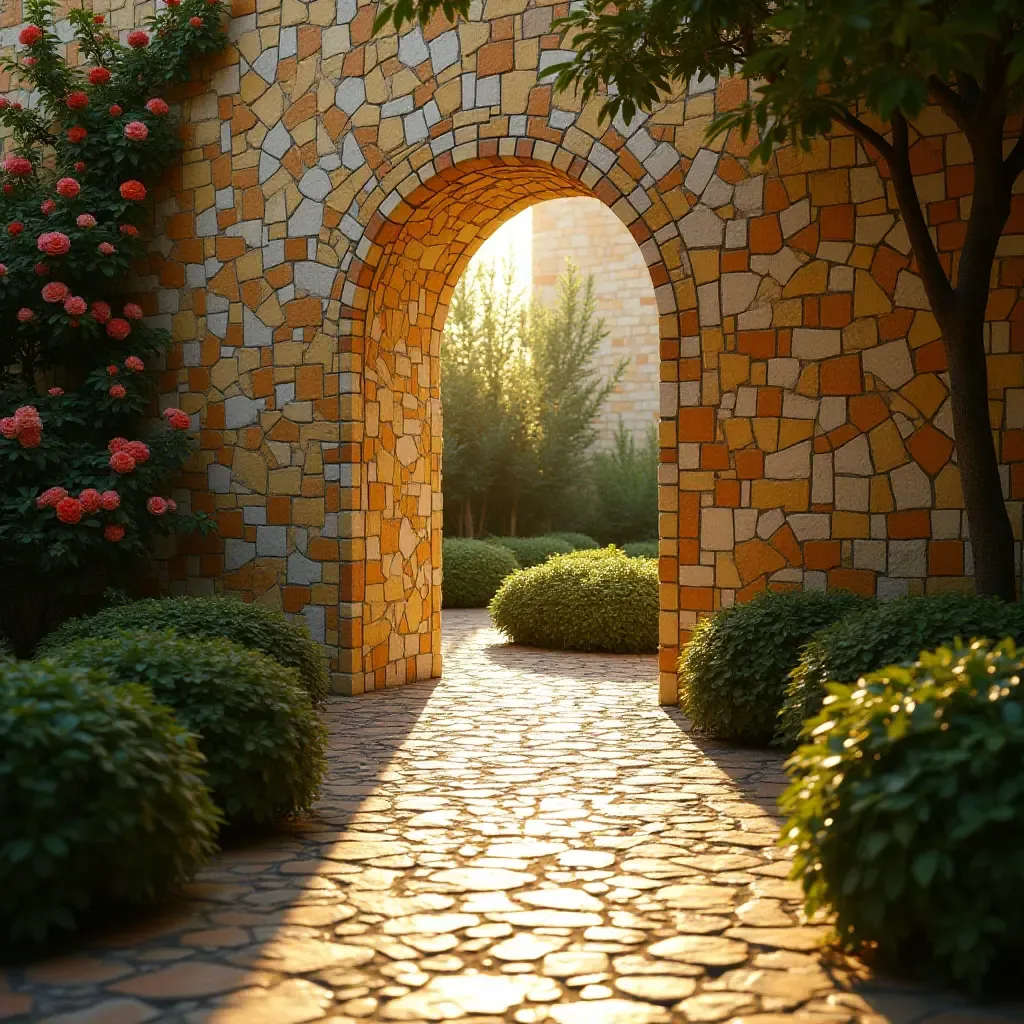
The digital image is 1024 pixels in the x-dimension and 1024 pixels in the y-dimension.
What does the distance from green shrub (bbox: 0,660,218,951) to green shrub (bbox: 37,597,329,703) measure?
8.36 ft

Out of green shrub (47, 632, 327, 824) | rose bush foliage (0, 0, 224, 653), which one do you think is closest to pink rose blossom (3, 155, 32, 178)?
rose bush foliage (0, 0, 224, 653)

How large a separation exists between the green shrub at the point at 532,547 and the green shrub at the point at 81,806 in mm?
12432

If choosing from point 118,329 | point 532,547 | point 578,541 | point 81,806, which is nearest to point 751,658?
point 81,806

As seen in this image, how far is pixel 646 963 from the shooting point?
3.21 meters

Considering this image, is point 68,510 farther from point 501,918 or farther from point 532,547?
point 532,547

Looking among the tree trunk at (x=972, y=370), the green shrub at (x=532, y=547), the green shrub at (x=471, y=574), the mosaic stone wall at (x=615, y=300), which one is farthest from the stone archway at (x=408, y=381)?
the mosaic stone wall at (x=615, y=300)

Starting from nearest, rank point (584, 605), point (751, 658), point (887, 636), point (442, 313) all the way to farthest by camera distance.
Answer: point (887, 636) < point (751, 658) < point (442, 313) < point (584, 605)

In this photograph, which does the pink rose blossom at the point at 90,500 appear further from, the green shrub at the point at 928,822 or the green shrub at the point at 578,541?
the green shrub at the point at 578,541

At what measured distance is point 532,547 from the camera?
1628 centimetres

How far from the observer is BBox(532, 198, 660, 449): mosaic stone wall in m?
20.0

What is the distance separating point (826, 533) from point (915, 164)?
6.73 feet

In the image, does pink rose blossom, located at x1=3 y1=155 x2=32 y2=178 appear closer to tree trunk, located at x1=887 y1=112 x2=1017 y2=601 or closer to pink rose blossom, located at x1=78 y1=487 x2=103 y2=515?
pink rose blossom, located at x1=78 y1=487 x2=103 y2=515

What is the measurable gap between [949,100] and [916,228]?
58cm

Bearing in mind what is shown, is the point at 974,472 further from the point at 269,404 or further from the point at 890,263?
the point at 269,404
